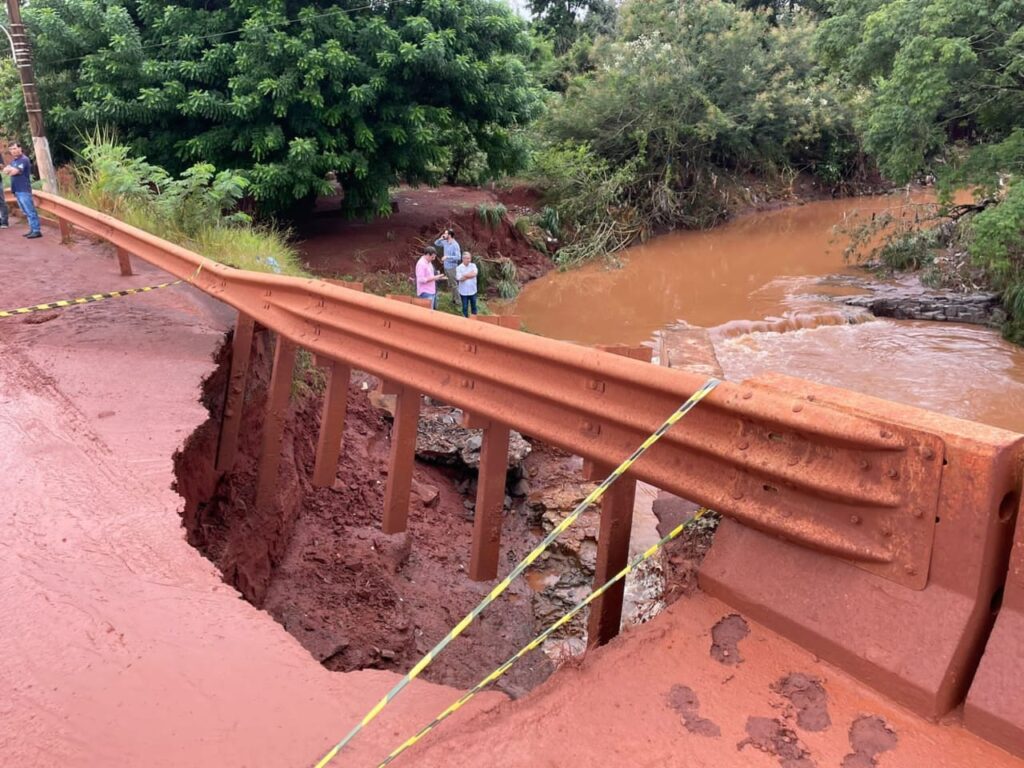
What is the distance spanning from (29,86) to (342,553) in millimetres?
12337

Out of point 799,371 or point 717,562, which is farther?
point 799,371

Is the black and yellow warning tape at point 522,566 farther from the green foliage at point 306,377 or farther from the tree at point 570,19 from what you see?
the tree at point 570,19

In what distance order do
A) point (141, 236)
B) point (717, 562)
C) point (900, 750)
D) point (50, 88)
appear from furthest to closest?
point (50, 88) → point (141, 236) → point (717, 562) → point (900, 750)

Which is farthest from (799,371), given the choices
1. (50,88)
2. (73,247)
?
(50,88)

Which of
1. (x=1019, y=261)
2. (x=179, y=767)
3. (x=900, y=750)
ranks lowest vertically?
(x=1019, y=261)

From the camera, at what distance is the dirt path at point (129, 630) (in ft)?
7.08

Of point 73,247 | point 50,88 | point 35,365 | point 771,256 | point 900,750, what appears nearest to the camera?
point 900,750

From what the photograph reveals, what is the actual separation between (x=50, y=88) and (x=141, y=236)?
37.7 ft

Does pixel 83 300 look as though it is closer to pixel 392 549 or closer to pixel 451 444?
pixel 392 549

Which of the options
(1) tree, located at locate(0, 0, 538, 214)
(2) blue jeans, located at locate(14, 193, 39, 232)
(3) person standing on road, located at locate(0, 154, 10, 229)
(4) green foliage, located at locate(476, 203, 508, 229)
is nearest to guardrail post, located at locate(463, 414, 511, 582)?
(2) blue jeans, located at locate(14, 193, 39, 232)

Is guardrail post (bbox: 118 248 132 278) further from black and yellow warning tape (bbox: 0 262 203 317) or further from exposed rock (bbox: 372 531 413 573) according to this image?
exposed rock (bbox: 372 531 413 573)

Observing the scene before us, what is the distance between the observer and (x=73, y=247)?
1023 cm

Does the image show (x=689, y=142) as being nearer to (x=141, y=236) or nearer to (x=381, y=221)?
(x=381, y=221)

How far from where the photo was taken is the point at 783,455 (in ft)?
6.98
